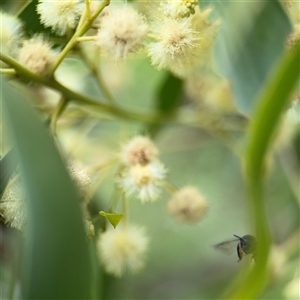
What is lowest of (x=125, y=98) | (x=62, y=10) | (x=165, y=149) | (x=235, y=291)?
(x=165, y=149)

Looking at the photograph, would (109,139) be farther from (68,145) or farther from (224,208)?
(224,208)

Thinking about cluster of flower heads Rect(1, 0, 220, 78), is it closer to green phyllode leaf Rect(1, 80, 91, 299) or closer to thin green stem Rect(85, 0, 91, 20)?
thin green stem Rect(85, 0, 91, 20)

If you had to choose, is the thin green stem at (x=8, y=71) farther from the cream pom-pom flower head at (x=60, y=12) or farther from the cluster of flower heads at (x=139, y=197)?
the cluster of flower heads at (x=139, y=197)

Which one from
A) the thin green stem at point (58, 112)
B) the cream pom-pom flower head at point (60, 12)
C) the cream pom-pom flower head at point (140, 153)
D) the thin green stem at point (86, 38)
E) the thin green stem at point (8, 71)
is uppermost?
the cream pom-pom flower head at point (60, 12)

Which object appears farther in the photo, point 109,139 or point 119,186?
point 109,139

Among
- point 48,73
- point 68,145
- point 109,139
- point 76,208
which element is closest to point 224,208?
point 109,139

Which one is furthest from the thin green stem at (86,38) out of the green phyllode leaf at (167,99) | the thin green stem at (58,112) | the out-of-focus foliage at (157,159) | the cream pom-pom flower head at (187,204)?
the green phyllode leaf at (167,99)
